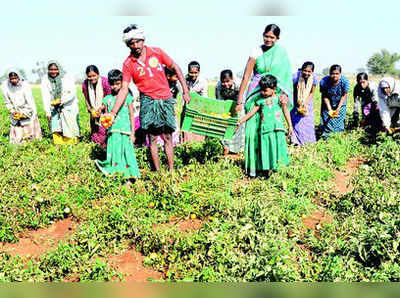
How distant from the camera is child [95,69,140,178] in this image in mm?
5305

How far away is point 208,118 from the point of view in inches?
214

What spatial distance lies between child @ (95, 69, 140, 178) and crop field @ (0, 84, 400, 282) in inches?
7.2

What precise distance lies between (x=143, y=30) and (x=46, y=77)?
327 centimetres

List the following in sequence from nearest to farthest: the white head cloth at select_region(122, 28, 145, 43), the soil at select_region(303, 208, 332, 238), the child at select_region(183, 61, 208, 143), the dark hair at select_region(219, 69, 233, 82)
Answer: the soil at select_region(303, 208, 332, 238) < the white head cloth at select_region(122, 28, 145, 43) < the dark hair at select_region(219, 69, 233, 82) < the child at select_region(183, 61, 208, 143)

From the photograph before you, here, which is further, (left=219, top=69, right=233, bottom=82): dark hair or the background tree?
the background tree

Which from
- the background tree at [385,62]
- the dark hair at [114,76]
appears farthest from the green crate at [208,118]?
the background tree at [385,62]

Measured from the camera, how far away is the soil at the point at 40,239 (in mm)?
3908

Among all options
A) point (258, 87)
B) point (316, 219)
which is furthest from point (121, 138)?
point (316, 219)

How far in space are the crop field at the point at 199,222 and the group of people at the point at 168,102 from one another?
1.41ft

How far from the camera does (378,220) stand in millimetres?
3963

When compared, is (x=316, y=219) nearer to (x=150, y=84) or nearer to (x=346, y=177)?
(x=346, y=177)

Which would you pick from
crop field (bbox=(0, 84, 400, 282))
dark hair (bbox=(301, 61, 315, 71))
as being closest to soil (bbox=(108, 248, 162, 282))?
crop field (bbox=(0, 84, 400, 282))

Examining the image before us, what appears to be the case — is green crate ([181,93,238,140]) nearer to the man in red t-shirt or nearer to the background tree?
the man in red t-shirt

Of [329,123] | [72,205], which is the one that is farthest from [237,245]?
[329,123]
